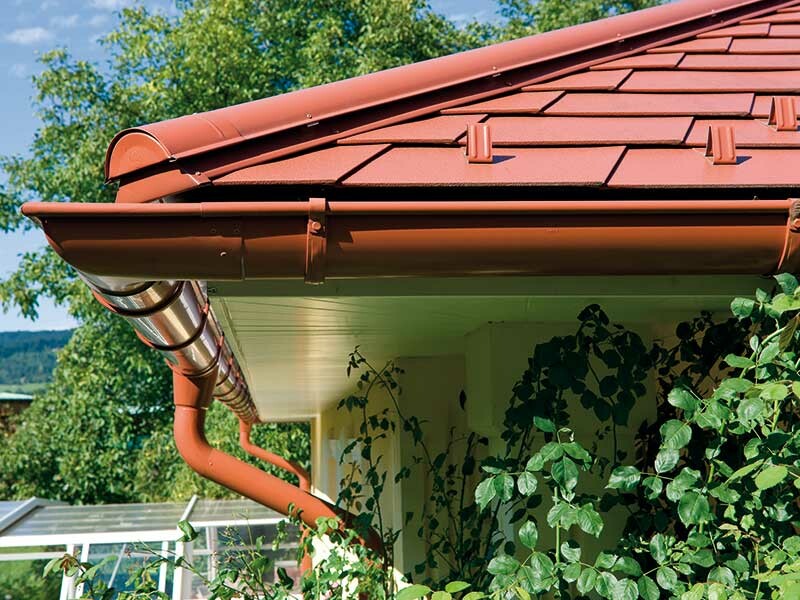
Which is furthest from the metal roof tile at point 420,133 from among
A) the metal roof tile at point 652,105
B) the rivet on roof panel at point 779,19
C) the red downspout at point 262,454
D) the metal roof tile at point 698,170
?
the red downspout at point 262,454

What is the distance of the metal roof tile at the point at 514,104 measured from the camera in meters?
1.88

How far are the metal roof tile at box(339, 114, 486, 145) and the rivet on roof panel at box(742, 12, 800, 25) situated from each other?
1.29 m

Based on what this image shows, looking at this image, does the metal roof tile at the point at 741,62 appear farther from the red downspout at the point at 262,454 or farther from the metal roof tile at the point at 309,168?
the red downspout at the point at 262,454

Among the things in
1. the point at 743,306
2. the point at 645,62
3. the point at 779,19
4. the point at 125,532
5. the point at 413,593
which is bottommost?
the point at 125,532

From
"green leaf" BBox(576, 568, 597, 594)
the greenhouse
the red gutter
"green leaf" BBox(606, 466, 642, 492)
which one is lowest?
the greenhouse

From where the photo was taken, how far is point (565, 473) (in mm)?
1590

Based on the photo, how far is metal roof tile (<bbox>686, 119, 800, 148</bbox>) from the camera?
1771mm

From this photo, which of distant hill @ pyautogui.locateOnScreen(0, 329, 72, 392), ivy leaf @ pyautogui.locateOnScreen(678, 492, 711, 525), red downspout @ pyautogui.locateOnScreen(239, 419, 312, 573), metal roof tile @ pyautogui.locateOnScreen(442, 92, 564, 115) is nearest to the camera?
ivy leaf @ pyautogui.locateOnScreen(678, 492, 711, 525)

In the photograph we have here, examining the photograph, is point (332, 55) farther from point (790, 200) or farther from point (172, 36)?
point (790, 200)

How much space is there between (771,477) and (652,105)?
887 millimetres

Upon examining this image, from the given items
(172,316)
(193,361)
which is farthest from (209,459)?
(172,316)

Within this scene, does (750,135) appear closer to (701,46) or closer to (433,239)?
(701,46)

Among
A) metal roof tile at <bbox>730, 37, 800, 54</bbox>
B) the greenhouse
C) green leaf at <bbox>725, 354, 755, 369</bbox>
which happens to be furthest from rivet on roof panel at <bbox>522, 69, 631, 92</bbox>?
the greenhouse

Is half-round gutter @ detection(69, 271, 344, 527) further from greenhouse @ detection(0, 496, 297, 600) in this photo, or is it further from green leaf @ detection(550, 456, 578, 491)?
greenhouse @ detection(0, 496, 297, 600)
